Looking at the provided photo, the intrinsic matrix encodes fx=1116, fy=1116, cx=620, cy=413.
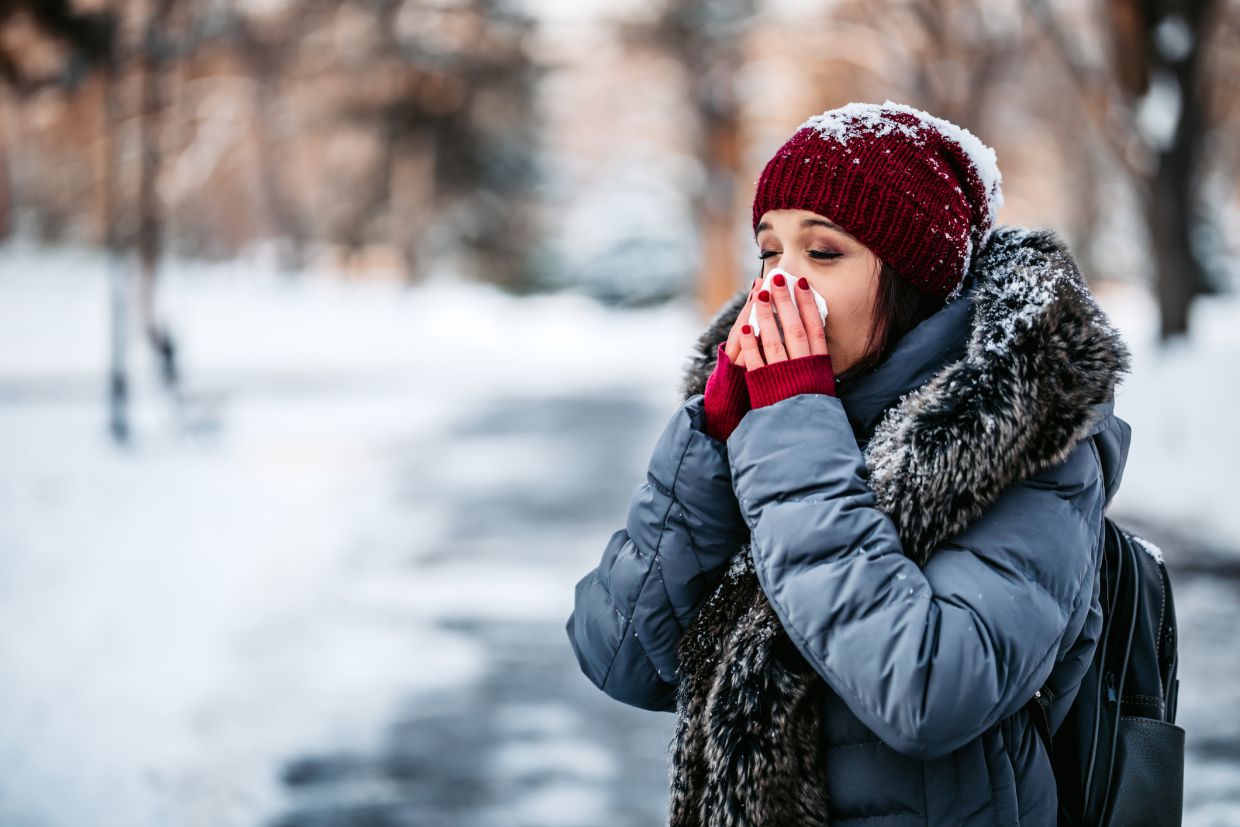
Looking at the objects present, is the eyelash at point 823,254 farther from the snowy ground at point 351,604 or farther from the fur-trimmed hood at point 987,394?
the snowy ground at point 351,604

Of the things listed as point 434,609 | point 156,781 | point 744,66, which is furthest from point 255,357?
point 156,781

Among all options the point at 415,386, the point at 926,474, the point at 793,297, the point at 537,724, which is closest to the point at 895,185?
the point at 793,297

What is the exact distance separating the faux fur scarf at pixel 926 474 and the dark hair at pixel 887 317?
4.1 inches

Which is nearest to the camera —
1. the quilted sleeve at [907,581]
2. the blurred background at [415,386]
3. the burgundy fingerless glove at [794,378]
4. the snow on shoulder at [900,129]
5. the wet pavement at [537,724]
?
the quilted sleeve at [907,581]

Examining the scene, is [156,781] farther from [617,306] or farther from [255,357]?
[617,306]

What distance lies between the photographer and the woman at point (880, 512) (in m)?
1.57

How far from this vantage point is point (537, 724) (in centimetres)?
511

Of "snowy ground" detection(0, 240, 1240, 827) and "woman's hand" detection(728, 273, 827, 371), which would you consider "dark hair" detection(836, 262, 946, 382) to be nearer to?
"woman's hand" detection(728, 273, 827, 371)

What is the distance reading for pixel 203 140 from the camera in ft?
109

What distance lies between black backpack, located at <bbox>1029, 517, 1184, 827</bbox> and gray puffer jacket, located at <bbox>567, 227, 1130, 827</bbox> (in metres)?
0.09

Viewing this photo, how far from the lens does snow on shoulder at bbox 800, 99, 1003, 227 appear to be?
1.81 meters

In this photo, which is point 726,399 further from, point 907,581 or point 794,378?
point 907,581

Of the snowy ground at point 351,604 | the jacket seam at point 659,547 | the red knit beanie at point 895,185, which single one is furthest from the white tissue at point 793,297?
the snowy ground at point 351,604

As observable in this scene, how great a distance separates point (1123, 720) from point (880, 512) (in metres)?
0.68
